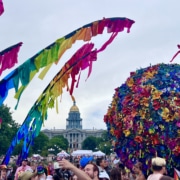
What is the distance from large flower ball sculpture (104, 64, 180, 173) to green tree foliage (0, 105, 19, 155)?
5163 cm

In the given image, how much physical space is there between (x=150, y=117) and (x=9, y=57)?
9.20 feet

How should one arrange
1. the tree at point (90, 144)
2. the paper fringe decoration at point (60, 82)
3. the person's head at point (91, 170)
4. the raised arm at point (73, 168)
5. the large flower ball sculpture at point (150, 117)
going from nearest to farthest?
the raised arm at point (73, 168) → the person's head at point (91, 170) → the large flower ball sculpture at point (150, 117) → the paper fringe decoration at point (60, 82) → the tree at point (90, 144)

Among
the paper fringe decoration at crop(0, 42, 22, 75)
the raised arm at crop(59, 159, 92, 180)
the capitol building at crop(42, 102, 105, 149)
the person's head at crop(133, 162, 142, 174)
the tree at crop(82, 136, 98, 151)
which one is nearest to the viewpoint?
the raised arm at crop(59, 159, 92, 180)

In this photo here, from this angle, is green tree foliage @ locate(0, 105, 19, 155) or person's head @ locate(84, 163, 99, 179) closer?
person's head @ locate(84, 163, 99, 179)

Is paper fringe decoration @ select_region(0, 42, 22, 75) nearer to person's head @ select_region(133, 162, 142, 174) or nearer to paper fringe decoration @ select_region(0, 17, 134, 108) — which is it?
paper fringe decoration @ select_region(0, 17, 134, 108)

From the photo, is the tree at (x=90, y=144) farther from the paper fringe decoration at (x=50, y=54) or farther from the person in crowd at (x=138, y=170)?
the person in crowd at (x=138, y=170)

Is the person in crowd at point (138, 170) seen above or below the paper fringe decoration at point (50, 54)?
below

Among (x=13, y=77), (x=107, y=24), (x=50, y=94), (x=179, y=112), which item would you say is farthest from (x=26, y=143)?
(x=179, y=112)

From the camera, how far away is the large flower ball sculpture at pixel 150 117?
7980mm

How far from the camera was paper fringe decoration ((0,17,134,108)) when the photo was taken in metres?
8.89

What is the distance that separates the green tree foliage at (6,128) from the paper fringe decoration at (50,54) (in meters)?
50.3

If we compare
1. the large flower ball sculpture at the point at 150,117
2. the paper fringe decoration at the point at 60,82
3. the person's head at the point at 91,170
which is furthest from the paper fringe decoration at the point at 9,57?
the person's head at the point at 91,170

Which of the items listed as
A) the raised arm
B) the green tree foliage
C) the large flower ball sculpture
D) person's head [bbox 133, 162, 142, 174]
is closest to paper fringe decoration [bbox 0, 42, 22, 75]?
the large flower ball sculpture

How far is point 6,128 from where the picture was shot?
6075 cm
